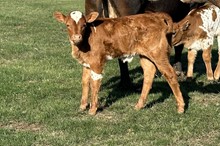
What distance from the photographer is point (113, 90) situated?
8.45 meters

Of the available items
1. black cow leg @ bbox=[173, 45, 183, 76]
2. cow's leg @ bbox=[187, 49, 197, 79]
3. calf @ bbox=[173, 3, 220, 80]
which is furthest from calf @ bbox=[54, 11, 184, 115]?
black cow leg @ bbox=[173, 45, 183, 76]

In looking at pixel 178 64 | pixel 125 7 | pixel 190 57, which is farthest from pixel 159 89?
pixel 178 64

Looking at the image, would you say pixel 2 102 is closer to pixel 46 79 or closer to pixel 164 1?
pixel 46 79

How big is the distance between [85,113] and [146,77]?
1.04m

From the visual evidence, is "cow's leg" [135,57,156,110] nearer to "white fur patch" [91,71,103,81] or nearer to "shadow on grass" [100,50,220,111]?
"shadow on grass" [100,50,220,111]

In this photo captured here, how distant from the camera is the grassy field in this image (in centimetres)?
607

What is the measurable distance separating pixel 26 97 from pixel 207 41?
3514 mm

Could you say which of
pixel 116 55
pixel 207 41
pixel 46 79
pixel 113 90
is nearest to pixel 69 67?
pixel 46 79

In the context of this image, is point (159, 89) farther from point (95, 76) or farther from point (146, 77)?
point (95, 76)

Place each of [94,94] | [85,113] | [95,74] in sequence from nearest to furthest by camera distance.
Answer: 1. [95,74]
2. [94,94]
3. [85,113]

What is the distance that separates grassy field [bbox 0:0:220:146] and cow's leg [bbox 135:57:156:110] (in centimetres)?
14

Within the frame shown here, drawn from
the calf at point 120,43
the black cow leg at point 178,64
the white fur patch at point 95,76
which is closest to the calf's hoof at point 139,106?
the calf at point 120,43

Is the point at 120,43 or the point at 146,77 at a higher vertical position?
the point at 120,43

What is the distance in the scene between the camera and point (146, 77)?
7.23m
